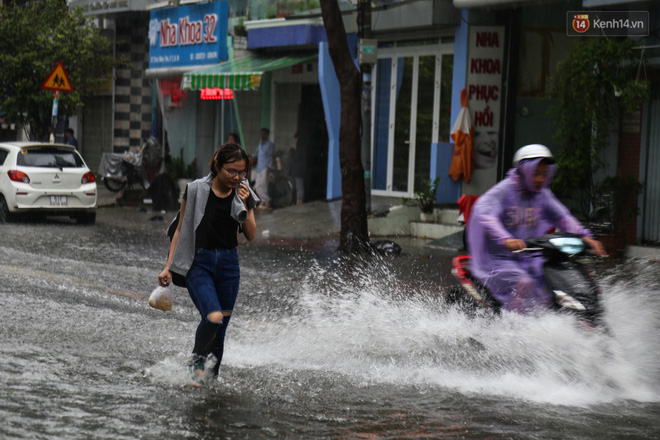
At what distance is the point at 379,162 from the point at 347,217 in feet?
19.5

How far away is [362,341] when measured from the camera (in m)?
7.61

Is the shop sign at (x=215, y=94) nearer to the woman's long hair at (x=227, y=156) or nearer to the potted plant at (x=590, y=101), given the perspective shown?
the potted plant at (x=590, y=101)

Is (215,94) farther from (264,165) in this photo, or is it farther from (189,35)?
(189,35)

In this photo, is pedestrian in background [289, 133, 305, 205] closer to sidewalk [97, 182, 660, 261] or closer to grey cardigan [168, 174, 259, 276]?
sidewalk [97, 182, 660, 261]

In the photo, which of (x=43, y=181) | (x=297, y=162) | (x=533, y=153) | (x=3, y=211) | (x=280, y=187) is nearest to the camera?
(x=533, y=153)

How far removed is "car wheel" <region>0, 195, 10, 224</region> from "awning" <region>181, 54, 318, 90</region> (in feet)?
18.7

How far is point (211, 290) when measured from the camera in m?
5.85

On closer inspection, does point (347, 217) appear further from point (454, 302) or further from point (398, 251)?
point (454, 302)

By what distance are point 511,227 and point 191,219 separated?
2.30 meters

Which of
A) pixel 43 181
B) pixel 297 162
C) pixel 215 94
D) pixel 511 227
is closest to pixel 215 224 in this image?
Result: pixel 511 227

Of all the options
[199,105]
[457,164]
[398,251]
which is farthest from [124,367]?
[199,105]

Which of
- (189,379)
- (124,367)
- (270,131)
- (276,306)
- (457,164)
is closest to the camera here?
(189,379)

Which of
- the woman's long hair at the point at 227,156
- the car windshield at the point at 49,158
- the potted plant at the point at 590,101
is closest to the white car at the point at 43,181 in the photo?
the car windshield at the point at 49,158

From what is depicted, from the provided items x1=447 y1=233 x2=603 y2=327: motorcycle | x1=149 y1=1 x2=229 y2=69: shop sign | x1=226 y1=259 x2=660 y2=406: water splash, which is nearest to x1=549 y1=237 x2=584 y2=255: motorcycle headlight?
x1=447 y1=233 x2=603 y2=327: motorcycle
